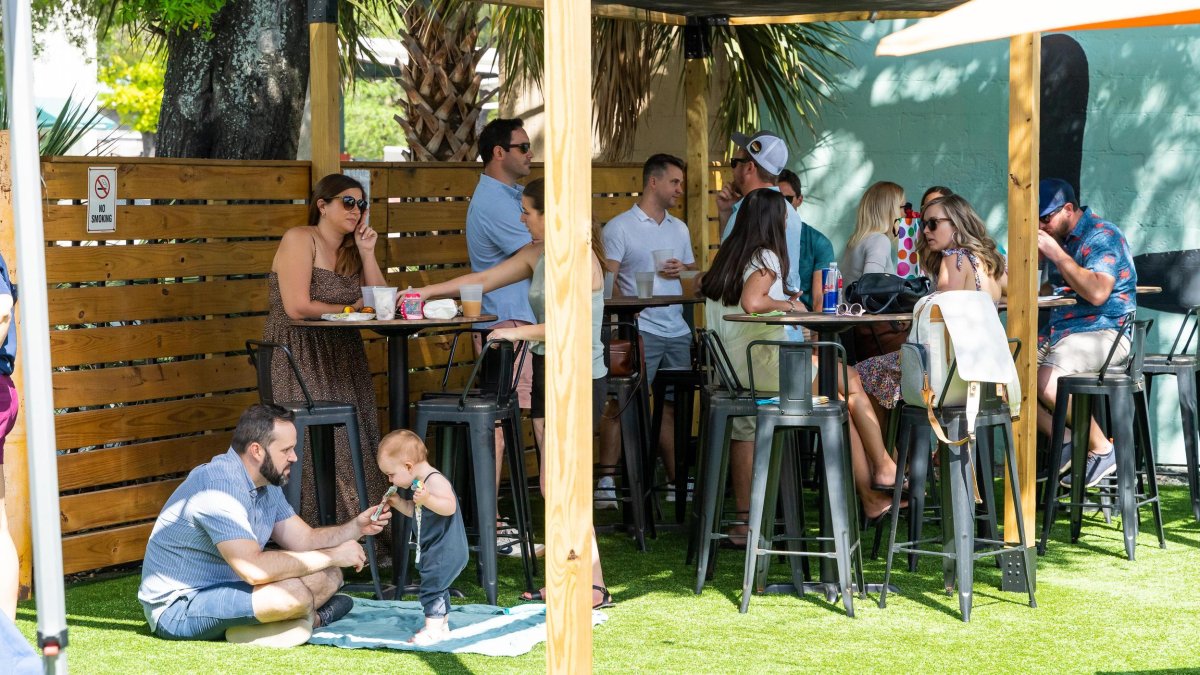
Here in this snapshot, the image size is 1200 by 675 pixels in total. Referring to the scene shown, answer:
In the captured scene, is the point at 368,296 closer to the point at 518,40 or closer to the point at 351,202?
the point at 351,202

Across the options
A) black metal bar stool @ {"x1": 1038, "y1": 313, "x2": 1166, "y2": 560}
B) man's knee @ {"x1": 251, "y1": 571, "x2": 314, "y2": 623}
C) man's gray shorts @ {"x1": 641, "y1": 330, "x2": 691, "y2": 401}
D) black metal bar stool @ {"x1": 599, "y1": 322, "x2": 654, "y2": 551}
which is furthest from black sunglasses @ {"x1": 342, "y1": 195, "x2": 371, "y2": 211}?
black metal bar stool @ {"x1": 1038, "y1": 313, "x2": 1166, "y2": 560}

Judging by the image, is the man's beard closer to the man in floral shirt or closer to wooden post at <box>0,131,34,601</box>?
wooden post at <box>0,131,34,601</box>

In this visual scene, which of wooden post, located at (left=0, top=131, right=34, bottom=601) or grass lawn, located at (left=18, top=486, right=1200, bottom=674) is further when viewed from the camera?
wooden post, located at (left=0, top=131, right=34, bottom=601)

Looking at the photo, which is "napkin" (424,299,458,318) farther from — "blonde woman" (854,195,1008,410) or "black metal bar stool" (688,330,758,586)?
"blonde woman" (854,195,1008,410)

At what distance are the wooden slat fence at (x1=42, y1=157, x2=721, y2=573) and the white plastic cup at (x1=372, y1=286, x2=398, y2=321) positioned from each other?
102 cm

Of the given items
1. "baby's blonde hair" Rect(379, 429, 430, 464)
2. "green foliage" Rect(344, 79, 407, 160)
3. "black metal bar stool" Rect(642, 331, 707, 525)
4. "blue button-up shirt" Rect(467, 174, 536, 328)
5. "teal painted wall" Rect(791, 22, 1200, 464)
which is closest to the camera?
"baby's blonde hair" Rect(379, 429, 430, 464)

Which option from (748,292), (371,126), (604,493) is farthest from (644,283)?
(371,126)

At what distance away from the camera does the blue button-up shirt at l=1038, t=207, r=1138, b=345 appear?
7.21 meters

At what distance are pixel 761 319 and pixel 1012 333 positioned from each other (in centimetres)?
95

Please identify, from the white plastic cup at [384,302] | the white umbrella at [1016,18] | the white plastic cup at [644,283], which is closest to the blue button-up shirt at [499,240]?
the white plastic cup at [644,283]

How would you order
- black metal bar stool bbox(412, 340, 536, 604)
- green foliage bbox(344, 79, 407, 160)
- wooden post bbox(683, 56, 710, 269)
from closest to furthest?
black metal bar stool bbox(412, 340, 536, 604), wooden post bbox(683, 56, 710, 269), green foliage bbox(344, 79, 407, 160)

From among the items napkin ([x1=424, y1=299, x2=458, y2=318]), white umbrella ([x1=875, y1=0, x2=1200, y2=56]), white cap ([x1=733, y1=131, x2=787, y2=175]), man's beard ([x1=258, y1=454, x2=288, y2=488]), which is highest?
white umbrella ([x1=875, y1=0, x2=1200, y2=56])

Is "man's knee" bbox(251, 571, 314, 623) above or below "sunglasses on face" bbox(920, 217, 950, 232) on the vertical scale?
below

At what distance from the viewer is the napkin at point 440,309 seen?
5.79 metres
